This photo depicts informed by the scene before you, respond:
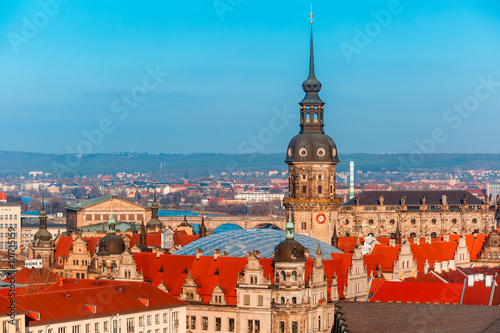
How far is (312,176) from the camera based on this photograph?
448ft

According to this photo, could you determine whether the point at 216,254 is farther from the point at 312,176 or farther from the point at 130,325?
the point at 312,176

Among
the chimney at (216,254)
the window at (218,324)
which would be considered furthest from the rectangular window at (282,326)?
the chimney at (216,254)

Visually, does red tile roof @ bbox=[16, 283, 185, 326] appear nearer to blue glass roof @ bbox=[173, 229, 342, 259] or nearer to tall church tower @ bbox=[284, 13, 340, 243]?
blue glass roof @ bbox=[173, 229, 342, 259]

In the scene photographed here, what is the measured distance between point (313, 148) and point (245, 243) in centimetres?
3409

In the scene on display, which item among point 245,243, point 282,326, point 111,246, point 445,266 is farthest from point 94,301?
point 445,266

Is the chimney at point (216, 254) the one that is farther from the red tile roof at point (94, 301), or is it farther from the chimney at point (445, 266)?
the chimney at point (445, 266)

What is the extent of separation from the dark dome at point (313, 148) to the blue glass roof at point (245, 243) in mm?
28902

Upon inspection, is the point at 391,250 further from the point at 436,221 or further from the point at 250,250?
the point at 436,221

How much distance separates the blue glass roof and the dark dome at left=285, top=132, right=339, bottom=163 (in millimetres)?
28902

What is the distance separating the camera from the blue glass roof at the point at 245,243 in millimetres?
101375

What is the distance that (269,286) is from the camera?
90.2 metres

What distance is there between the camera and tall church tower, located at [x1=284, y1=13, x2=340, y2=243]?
135875mm

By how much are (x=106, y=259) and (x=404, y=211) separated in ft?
205

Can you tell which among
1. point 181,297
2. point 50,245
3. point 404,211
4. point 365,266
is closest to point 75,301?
point 181,297
